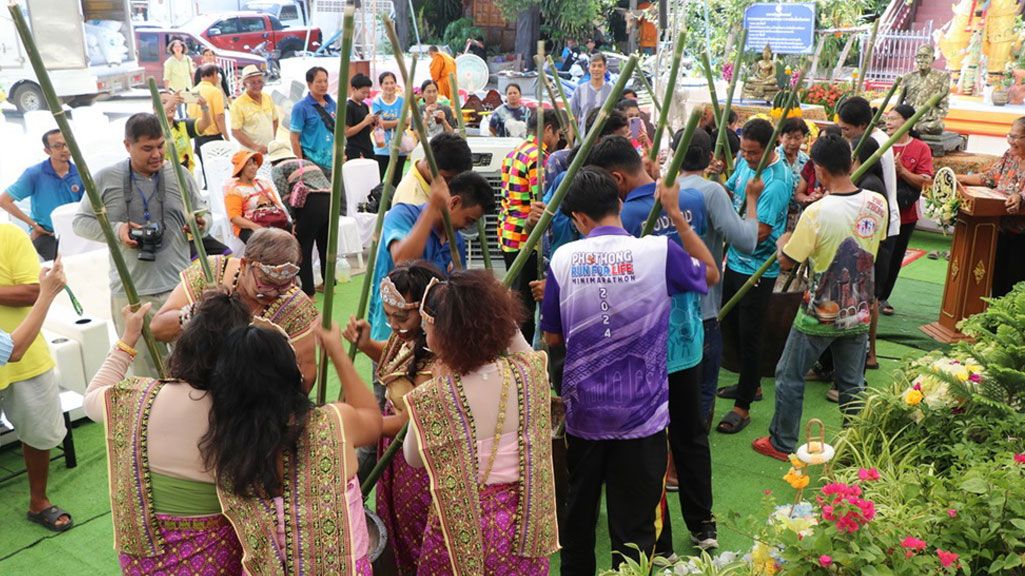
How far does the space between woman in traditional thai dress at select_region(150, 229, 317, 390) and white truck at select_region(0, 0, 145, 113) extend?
1008 cm

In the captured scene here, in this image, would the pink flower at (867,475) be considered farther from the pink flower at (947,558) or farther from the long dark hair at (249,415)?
the long dark hair at (249,415)

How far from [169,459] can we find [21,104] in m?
14.6

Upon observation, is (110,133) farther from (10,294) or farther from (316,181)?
(10,294)

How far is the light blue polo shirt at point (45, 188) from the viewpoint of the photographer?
249 inches

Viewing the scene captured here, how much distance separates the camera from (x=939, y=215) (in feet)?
20.6

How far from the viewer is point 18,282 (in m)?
3.71

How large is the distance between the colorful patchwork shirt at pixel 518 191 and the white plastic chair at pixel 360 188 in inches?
92.2

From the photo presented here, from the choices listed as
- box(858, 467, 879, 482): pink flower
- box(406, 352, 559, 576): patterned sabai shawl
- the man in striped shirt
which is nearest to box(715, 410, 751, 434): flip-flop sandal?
the man in striped shirt

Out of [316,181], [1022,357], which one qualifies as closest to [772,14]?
[316,181]

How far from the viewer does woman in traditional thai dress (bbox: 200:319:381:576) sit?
2062 mm

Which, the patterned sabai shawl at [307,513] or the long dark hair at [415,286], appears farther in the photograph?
the long dark hair at [415,286]

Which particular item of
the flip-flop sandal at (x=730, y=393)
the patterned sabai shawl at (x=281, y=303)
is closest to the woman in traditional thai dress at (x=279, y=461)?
the patterned sabai shawl at (x=281, y=303)

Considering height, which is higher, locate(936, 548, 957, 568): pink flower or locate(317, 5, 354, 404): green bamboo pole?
locate(317, 5, 354, 404): green bamboo pole

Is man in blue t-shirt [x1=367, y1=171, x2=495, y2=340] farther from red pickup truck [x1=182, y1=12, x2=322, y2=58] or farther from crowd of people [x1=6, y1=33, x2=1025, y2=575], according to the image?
red pickup truck [x1=182, y1=12, x2=322, y2=58]
